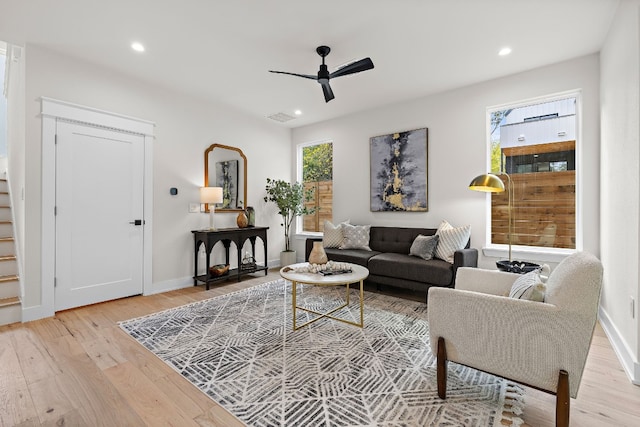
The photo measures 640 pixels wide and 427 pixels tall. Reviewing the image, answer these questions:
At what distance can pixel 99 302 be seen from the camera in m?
3.50

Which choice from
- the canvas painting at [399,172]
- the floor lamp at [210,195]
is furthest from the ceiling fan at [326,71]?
the floor lamp at [210,195]

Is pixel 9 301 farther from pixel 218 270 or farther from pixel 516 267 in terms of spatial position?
pixel 516 267

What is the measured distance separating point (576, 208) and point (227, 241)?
14.7 ft

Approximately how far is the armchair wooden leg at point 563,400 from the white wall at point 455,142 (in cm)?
254

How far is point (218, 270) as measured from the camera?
4297 millimetres

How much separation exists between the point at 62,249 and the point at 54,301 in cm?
53

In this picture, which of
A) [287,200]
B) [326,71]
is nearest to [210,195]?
[287,200]

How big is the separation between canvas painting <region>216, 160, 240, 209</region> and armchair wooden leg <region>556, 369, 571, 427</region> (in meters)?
4.36

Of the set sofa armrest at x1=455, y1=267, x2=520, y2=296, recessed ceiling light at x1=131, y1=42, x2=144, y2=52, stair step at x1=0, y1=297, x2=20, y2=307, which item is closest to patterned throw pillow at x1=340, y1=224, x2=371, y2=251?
sofa armrest at x1=455, y1=267, x2=520, y2=296

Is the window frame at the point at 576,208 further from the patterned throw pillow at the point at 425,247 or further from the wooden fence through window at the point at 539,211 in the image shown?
the patterned throw pillow at the point at 425,247

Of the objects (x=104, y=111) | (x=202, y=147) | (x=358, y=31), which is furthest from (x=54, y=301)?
(x=358, y=31)

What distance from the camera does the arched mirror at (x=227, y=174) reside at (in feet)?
15.1

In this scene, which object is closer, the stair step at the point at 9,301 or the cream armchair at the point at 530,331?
the cream armchair at the point at 530,331

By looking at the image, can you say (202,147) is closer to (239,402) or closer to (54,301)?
(54,301)
